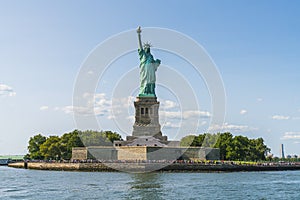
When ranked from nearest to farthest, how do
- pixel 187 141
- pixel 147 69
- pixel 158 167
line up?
pixel 158 167 → pixel 147 69 → pixel 187 141

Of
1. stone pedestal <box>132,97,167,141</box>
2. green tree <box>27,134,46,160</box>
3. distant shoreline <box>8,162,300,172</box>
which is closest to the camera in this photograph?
distant shoreline <box>8,162,300,172</box>

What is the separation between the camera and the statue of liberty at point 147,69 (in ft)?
262

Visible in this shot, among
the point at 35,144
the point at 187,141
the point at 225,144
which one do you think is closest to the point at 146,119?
the point at 187,141

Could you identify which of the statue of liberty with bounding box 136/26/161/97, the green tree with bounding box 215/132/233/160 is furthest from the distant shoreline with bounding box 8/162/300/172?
the statue of liberty with bounding box 136/26/161/97

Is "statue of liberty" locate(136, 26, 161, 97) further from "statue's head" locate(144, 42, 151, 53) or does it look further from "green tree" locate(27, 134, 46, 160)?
"green tree" locate(27, 134, 46, 160)

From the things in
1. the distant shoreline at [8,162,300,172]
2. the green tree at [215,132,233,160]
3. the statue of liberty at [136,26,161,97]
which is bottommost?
the distant shoreline at [8,162,300,172]

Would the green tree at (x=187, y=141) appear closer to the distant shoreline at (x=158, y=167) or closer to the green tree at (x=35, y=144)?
the distant shoreline at (x=158, y=167)

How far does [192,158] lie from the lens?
68.9 m

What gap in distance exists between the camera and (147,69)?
8062cm

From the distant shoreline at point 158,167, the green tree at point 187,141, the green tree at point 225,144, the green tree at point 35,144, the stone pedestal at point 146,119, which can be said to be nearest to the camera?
the distant shoreline at point 158,167

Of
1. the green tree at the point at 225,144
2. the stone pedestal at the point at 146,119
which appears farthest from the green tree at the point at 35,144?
the green tree at the point at 225,144

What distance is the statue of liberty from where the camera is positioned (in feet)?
262

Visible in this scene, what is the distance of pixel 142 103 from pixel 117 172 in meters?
19.7

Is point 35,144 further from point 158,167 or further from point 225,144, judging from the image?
point 158,167
